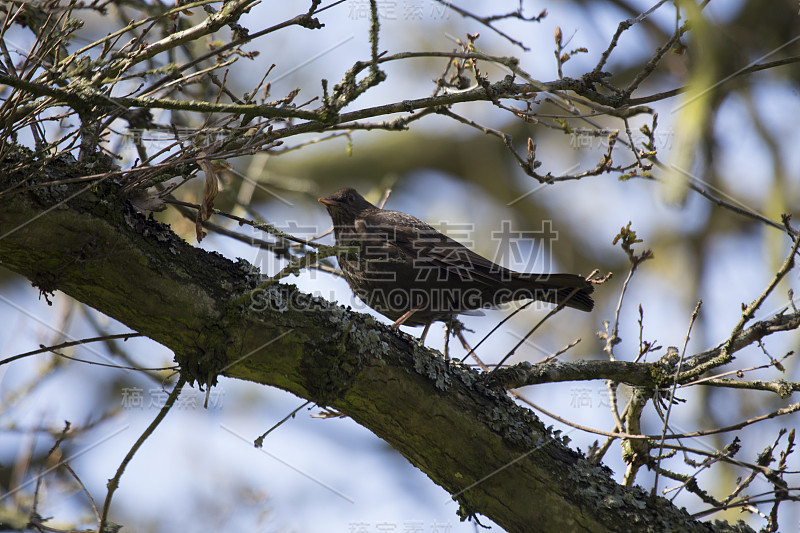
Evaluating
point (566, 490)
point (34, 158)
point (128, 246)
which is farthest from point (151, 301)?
point (566, 490)

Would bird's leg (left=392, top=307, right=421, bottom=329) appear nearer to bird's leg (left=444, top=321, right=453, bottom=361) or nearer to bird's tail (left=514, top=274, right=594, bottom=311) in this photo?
bird's leg (left=444, top=321, right=453, bottom=361)

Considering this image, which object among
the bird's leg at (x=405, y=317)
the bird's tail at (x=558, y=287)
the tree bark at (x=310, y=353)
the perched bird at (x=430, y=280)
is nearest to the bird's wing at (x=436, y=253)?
the perched bird at (x=430, y=280)

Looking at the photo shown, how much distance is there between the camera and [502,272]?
452cm

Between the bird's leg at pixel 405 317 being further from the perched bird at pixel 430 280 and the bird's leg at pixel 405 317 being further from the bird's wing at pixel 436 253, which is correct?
the bird's wing at pixel 436 253

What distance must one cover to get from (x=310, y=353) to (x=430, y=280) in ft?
5.89

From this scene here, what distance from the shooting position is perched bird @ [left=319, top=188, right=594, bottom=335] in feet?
14.6

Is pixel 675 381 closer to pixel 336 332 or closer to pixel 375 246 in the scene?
pixel 336 332

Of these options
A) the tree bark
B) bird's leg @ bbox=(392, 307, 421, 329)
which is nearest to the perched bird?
bird's leg @ bbox=(392, 307, 421, 329)

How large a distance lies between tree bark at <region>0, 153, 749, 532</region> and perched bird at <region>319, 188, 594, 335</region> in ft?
3.77

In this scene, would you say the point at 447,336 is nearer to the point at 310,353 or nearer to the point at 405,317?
the point at 405,317

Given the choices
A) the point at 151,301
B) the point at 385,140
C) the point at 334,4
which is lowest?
the point at 151,301

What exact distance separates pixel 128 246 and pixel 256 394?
20.6 feet

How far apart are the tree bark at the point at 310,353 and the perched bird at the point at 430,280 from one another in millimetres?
1149

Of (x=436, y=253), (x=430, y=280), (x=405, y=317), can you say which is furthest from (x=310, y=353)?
(x=436, y=253)
